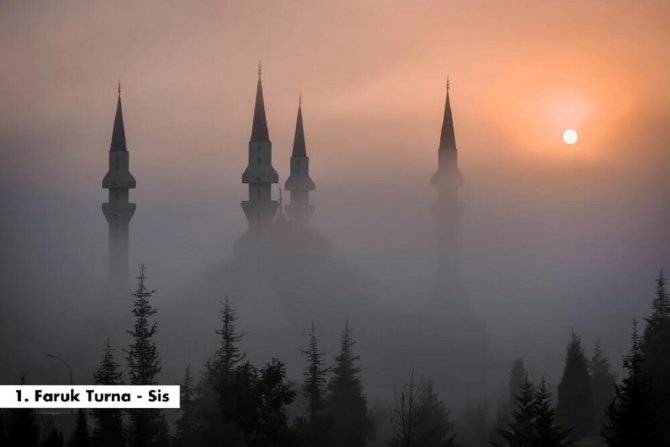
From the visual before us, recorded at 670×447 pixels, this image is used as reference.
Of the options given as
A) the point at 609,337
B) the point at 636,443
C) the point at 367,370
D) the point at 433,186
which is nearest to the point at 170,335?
the point at 367,370

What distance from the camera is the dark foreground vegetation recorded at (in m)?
31.7

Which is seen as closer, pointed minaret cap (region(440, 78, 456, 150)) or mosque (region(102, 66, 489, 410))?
mosque (region(102, 66, 489, 410))

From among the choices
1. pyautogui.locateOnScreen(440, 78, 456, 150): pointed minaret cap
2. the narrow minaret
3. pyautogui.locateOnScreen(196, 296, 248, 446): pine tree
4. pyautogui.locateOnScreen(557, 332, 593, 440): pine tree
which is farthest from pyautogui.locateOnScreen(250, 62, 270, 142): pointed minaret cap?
pyautogui.locateOnScreen(557, 332, 593, 440): pine tree

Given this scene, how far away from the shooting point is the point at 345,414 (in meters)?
47.0

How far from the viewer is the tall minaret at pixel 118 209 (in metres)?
91.7

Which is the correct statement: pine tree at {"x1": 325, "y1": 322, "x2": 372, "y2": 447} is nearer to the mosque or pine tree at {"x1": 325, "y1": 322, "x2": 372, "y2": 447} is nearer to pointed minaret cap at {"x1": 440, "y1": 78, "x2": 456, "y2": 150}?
the mosque

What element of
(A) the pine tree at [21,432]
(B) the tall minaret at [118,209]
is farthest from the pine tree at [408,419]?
(B) the tall minaret at [118,209]

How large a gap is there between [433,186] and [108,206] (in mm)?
24822

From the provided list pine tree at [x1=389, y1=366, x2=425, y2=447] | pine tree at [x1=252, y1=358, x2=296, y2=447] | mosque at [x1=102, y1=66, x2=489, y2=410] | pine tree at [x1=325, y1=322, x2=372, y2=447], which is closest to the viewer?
pine tree at [x1=389, y1=366, x2=425, y2=447]

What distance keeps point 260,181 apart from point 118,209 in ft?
35.9

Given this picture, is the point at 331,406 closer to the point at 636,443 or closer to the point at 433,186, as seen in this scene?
the point at 636,443

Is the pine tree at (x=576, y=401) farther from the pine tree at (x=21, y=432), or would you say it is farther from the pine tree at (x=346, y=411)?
the pine tree at (x=21, y=432)
